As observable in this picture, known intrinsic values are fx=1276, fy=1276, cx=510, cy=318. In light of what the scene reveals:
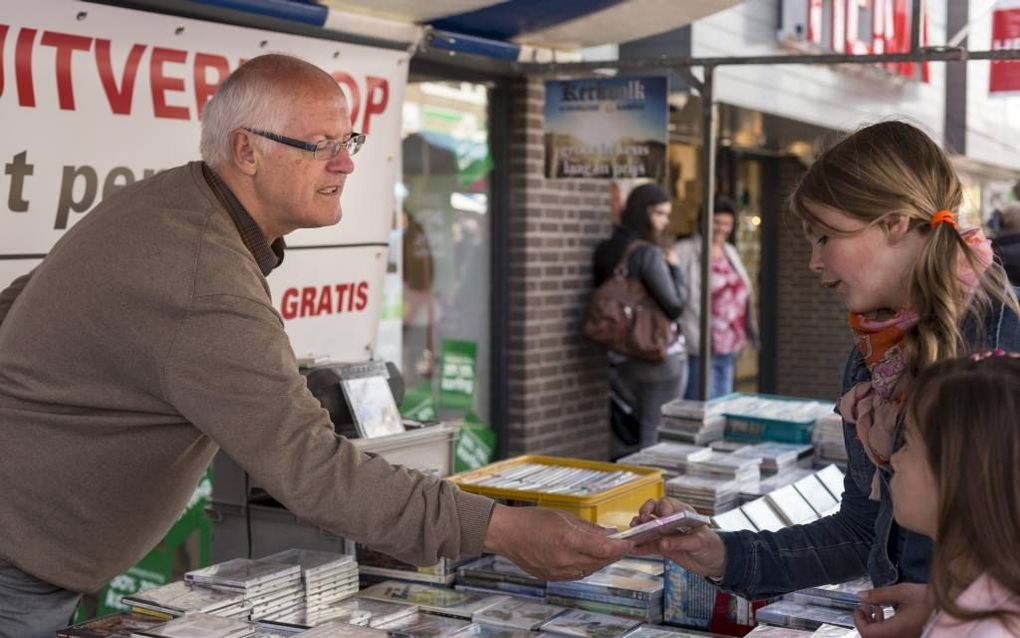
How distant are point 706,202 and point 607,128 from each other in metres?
0.83

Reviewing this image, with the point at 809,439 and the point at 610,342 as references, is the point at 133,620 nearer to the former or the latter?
the point at 809,439

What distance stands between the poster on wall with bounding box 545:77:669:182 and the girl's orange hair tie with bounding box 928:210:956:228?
4.19 metres

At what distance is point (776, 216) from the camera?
14195 mm

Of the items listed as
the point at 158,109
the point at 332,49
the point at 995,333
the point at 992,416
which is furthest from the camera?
the point at 332,49

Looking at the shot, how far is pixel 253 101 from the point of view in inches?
112

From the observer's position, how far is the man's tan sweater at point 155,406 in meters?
2.54

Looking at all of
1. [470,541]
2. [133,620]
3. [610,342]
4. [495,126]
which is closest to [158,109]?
[133,620]

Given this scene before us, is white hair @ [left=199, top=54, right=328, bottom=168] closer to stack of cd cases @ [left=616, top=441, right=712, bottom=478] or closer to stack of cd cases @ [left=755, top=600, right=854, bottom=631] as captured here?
stack of cd cases @ [left=755, top=600, right=854, bottom=631]

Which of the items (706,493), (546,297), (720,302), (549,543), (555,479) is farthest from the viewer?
(720,302)

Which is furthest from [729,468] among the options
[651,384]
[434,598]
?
[651,384]

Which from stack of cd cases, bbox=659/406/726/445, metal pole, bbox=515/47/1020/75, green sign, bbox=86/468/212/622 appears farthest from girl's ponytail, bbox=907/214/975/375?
green sign, bbox=86/468/212/622

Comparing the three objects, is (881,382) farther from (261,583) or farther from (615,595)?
(261,583)

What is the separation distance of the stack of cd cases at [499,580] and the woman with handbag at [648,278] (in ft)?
15.2

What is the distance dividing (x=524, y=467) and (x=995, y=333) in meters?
2.03
